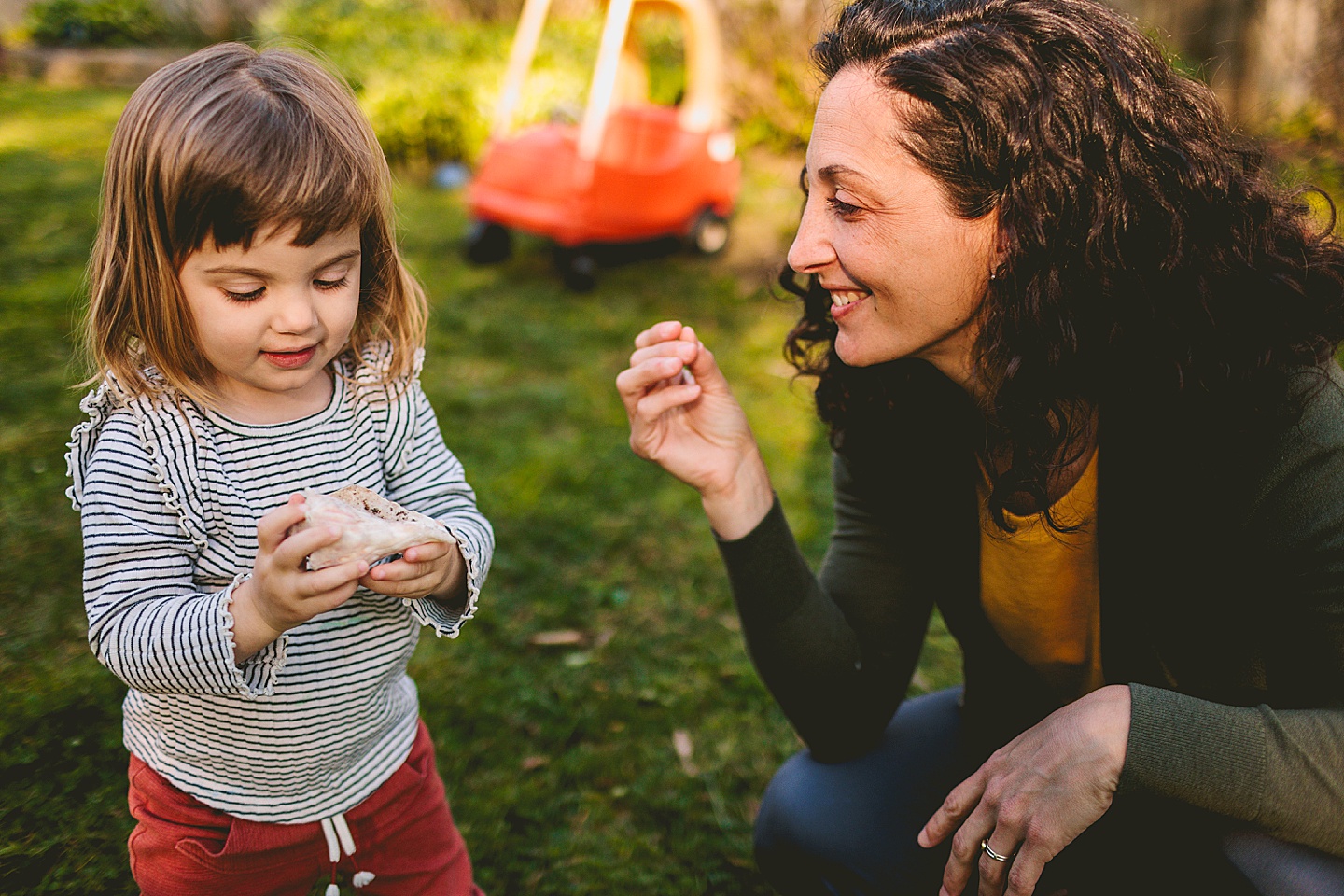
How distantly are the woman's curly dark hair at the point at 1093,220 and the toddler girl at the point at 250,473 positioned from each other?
880 millimetres

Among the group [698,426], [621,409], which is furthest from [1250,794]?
[621,409]

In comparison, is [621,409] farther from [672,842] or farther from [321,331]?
[321,331]

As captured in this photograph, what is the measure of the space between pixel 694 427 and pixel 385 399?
567mm

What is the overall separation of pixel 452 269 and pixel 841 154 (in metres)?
4.33

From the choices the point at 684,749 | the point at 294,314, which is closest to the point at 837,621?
the point at 684,749

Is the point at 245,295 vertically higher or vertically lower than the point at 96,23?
higher

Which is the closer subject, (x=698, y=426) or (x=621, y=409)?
(x=698, y=426)

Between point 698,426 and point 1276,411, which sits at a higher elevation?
point 1276,411

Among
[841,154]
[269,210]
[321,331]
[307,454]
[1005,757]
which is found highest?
[841,154]

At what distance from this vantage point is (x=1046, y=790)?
56.2 inches

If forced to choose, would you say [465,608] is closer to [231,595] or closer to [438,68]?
[231,595]

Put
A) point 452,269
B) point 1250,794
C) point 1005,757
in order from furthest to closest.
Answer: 1. point 452,269
2. point 1005,757
3. point 1250,794

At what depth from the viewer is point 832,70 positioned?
1.70 m

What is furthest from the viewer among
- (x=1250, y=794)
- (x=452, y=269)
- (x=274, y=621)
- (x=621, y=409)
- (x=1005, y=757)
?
(x=452, y=269)
